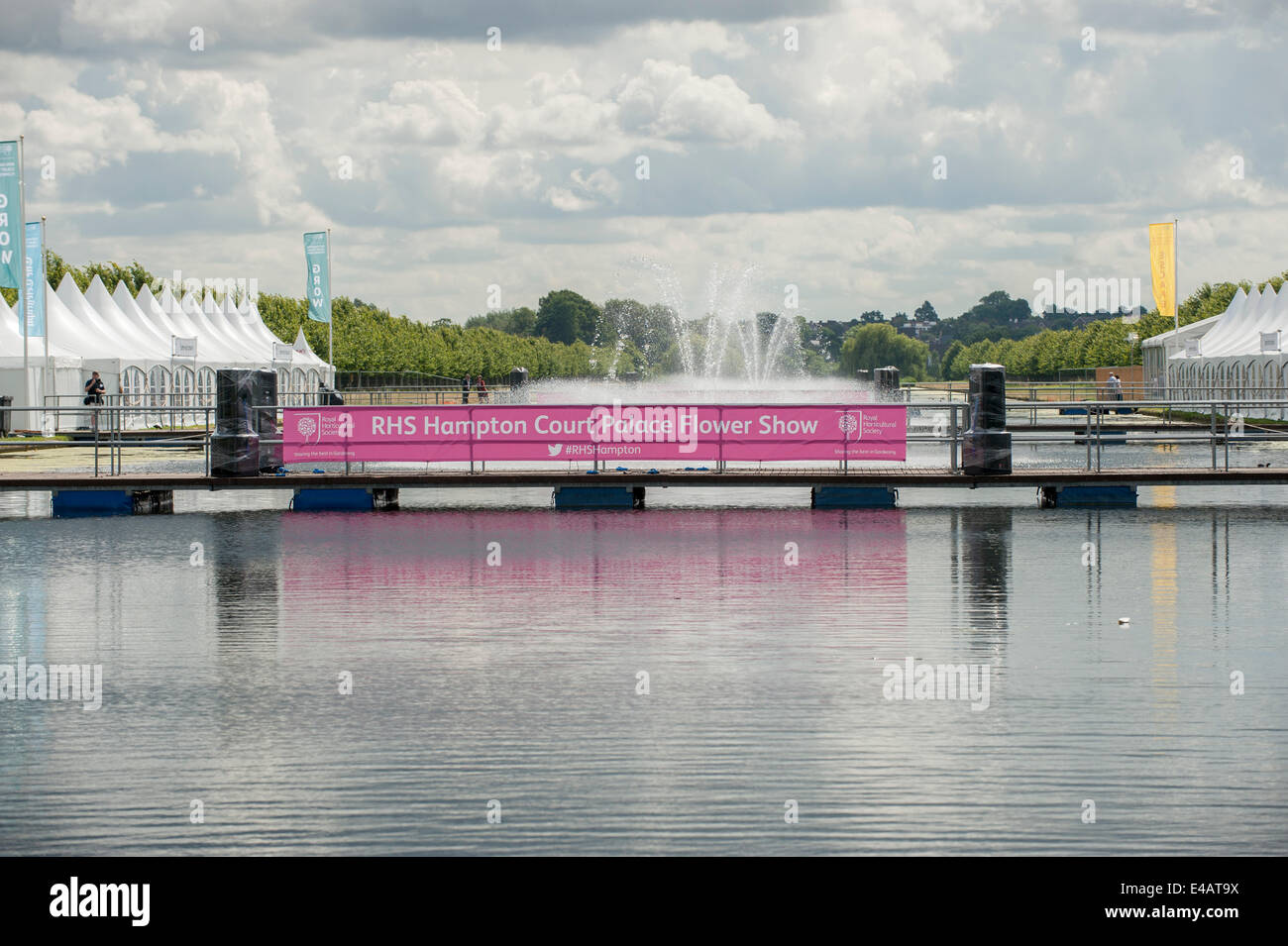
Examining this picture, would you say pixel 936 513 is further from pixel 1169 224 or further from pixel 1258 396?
pixel 1169 224

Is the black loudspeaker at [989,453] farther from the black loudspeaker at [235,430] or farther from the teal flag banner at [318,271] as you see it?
the teal flag banner at [318,271]

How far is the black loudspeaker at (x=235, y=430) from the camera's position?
24.2 meters

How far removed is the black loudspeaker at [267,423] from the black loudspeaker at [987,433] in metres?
11.8

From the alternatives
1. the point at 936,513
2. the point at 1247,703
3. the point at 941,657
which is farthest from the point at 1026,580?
the point at 936,513

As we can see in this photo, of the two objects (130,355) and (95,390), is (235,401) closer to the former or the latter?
(95,390)

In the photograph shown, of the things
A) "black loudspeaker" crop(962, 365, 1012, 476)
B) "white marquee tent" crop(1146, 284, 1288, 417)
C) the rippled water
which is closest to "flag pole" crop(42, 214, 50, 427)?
the rippled water

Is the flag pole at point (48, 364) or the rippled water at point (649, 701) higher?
the flag pole at point (48, 364)

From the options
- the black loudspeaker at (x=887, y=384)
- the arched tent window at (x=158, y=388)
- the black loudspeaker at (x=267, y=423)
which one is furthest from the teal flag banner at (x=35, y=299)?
the black loudspeaker at (x=887, y=384)

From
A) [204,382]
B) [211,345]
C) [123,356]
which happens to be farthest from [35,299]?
[211,345]

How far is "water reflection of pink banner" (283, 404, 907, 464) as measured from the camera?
2450cm

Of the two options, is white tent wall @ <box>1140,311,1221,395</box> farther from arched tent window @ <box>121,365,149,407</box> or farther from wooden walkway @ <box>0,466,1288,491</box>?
arched tent window @ <box>121,365,149,407</box>

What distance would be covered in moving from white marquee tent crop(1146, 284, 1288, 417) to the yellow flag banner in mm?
2253

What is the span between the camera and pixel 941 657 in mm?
10664

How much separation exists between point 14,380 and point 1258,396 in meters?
40.4
